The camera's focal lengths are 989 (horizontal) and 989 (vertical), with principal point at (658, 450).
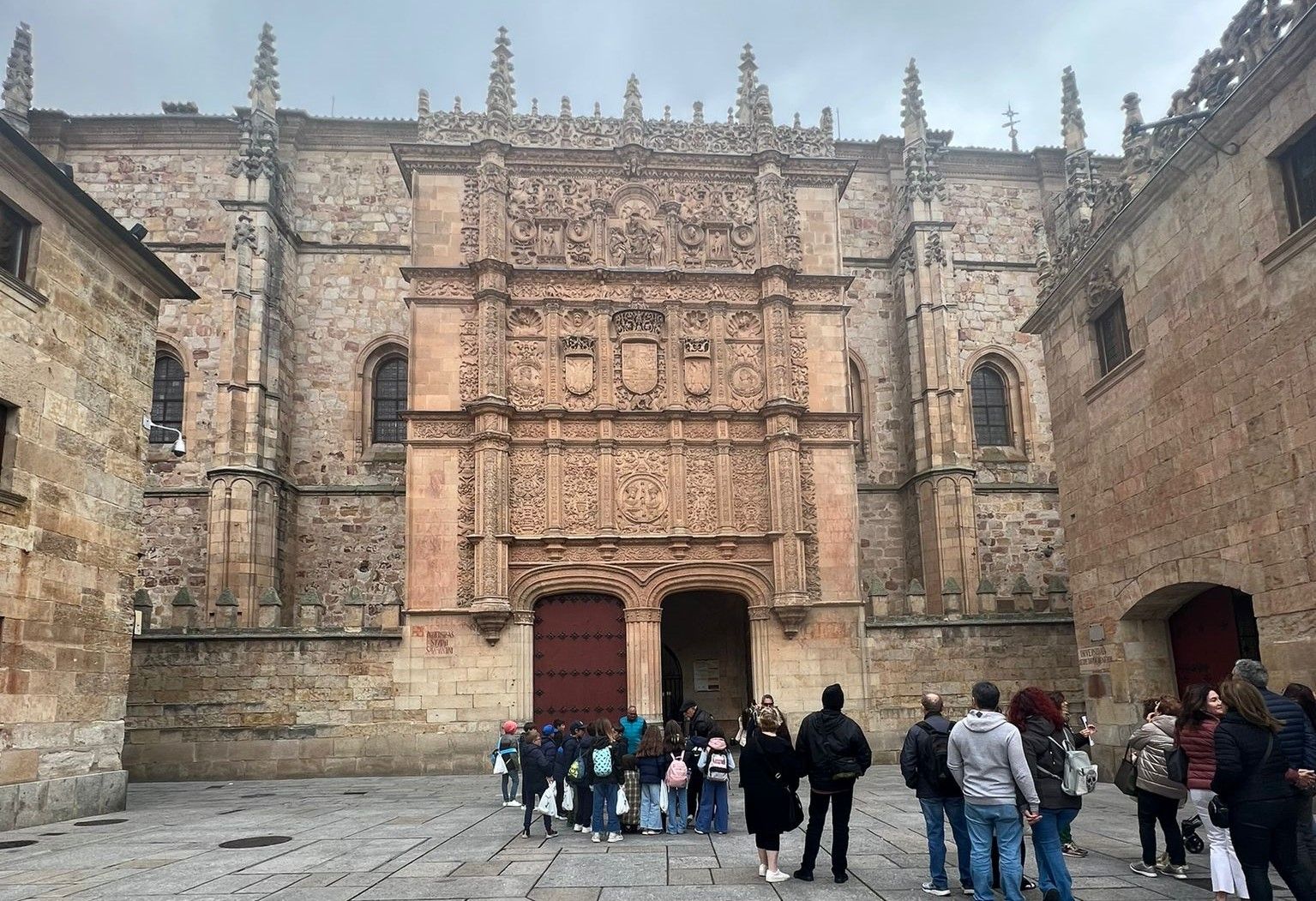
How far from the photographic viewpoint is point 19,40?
27.5 metres

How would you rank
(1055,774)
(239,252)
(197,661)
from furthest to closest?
(239,252) < (197,661) < (1055,774)

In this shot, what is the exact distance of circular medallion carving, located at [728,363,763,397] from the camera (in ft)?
71.4

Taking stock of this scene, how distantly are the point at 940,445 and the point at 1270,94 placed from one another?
52.4ft

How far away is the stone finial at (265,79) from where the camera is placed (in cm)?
2723

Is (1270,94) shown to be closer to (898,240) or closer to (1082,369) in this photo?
(1082,369)

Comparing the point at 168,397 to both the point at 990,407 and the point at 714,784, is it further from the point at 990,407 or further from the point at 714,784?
the point at 990,407

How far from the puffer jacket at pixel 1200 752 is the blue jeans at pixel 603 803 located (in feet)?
19.4

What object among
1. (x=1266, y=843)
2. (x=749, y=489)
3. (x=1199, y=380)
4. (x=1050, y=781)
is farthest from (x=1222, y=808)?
(x=749, y=489)

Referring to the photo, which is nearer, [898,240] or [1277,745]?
[1277,745]

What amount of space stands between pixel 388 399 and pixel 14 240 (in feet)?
49.2

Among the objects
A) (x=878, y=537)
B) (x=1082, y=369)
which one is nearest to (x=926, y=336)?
(x=878, y=537)

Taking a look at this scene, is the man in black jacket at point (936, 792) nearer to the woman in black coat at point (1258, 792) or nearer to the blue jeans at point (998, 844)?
the blue jeans at point (998, 844)

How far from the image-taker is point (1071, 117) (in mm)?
28766

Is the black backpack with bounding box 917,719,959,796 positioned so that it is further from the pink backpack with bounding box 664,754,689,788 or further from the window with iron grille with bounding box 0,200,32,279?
the window with iron grille with bounding box 0,200,32,279
